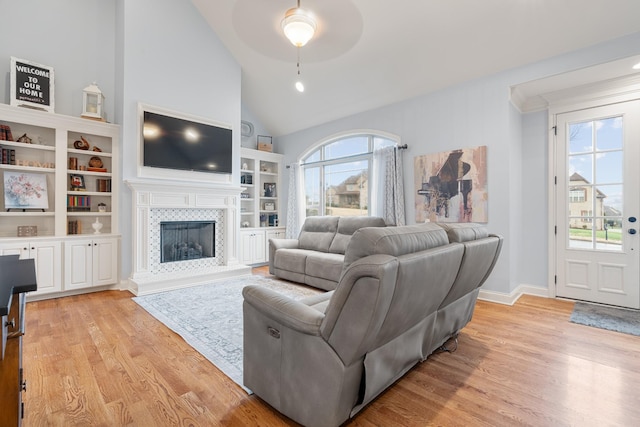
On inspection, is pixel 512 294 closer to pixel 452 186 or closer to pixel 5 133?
pixel 452 186

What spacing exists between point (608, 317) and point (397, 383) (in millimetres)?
2890

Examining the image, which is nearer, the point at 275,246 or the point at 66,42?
the point at 66,42

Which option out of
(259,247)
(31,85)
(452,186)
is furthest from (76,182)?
(452,186)

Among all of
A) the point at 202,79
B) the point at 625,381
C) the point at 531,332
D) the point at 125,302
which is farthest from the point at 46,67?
the point at 625,381

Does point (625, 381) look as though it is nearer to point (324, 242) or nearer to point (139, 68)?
point (324, 242)

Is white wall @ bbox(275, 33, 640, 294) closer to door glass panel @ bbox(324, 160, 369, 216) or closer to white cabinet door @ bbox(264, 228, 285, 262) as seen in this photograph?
door glass panel @ bbox(324, 160, 369, 216)

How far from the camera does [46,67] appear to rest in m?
3.93

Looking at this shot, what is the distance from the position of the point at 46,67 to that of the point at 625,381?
671cm

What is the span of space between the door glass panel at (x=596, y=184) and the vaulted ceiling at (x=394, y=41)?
3.62 feet

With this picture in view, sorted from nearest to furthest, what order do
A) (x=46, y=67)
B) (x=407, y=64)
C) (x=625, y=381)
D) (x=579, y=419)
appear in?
(x=579, y=419) < (x=625, y=381) < (x=46, y=67) < (x=407, y=64)

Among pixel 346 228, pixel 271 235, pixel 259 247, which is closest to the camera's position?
pixel 346 228

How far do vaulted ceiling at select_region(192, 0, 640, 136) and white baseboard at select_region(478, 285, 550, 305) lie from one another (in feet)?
9.32

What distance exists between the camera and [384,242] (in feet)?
4.73

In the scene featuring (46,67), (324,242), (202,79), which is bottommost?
(324,242)
